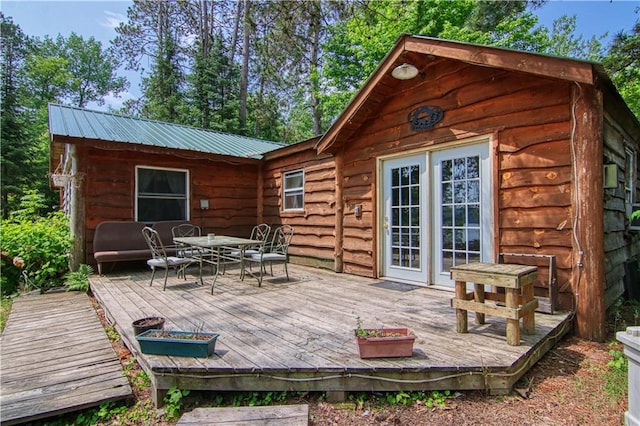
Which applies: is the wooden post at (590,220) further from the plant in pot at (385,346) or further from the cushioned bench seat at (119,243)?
the cushioned bench seat at (119,243)

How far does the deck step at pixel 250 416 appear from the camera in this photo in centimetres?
200

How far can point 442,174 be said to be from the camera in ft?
15.2

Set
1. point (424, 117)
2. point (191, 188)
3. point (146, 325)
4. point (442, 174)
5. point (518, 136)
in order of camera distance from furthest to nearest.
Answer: point (191, 188)
point (424, 117)
point (442, 174)
point (518, 136)
point (146, 325)

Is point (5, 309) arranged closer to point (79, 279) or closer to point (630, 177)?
point (79, 279)

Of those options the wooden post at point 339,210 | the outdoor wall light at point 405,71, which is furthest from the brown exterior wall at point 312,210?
the outdoor wall light at point 405,71

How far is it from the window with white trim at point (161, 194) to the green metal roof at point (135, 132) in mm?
635

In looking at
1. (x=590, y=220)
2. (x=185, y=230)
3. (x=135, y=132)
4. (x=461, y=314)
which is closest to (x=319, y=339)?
(x=461, y=314)

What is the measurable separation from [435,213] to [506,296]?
6.92ft

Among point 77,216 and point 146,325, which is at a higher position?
point 77,216

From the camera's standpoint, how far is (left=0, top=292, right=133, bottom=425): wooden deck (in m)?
2.22

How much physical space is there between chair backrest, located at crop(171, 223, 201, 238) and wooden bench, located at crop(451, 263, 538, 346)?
18.7 feet

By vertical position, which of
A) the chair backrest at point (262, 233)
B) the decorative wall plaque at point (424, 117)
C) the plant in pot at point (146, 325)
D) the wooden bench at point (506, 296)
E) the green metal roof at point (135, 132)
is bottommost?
the plant in pot at point (146, 325)

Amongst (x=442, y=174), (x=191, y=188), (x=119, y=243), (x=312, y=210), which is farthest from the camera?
(x=191, y=188)

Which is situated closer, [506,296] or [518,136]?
[506,296]
